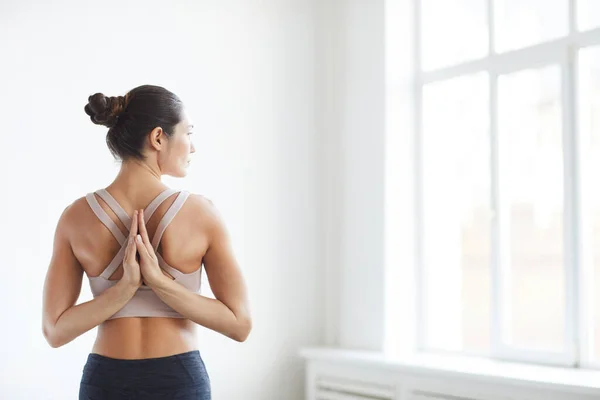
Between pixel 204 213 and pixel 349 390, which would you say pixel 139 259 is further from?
pixel 349 390

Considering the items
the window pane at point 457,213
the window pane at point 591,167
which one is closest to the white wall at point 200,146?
the window pane at point 457,213

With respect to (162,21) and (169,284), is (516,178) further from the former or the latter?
(169,284)

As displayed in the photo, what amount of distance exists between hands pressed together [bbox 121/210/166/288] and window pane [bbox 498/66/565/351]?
1990 millimetres

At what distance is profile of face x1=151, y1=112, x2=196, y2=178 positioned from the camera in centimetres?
185

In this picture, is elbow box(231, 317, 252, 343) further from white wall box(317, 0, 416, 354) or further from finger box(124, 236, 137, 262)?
white wall box(317, 0, 416, 354)

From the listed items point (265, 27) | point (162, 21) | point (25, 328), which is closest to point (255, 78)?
point (265, 27)

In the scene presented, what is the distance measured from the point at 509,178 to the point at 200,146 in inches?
53.7

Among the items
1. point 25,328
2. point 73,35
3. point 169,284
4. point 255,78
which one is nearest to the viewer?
point 169,284

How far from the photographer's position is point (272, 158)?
366 centimetres

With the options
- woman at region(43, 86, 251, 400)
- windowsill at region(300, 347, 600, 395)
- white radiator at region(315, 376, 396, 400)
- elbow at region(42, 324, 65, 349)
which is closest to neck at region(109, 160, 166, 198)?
woman at region(43, 86, 251, 400)

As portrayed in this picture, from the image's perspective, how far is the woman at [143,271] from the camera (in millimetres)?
1750

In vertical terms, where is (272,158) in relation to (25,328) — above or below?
above

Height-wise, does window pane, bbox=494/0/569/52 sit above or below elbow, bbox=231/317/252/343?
above

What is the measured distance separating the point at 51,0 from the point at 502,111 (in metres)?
1.94
